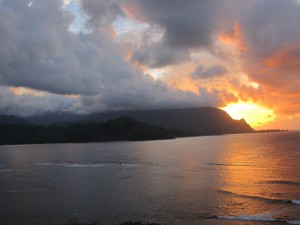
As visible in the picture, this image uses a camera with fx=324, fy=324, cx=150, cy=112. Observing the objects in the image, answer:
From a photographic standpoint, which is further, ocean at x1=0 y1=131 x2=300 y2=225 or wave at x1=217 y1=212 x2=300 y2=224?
ocean at x1=0 y1=131 x2=300 y2=225

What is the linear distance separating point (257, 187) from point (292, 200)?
17234 millimetres

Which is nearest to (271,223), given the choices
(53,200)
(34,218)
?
(34,218)

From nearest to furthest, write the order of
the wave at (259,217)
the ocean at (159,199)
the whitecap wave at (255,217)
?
the wave at (259,217), the whitecap wave at (255,217), the ocean at (159,199)

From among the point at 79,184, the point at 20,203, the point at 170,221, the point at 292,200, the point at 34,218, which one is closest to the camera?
the point at 170,221

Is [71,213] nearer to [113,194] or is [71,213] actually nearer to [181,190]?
[113,194]

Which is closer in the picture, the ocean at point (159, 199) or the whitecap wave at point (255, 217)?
the whitecap wave at point (255, 217)

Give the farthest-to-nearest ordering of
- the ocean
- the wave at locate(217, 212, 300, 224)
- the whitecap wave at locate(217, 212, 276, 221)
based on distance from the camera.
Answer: the ocean
the whitecap wave at locate(217, 212, 276, 221)
the wave at locate(217, 212, 300, 224)

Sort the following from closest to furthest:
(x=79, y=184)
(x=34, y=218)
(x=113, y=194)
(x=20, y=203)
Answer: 1. (x=34, y=218)
2. (x=20, y=203)
3. (x=113, y=194)
4. (x=79, y=184)

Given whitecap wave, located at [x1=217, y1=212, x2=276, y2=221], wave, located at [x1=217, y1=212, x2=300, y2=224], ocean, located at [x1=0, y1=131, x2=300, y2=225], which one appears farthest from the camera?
ocean, located at [x1=0, y1=131, x2=300, y2=225]

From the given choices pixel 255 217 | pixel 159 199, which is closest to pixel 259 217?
pixel 255 217

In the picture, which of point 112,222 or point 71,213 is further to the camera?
point 71,213

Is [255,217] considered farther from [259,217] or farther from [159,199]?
[159,199]

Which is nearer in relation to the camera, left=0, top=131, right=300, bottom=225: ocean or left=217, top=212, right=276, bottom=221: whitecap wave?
left=217, top=212, right=276, bottom=221: whitecap wave

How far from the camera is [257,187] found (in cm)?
8269
